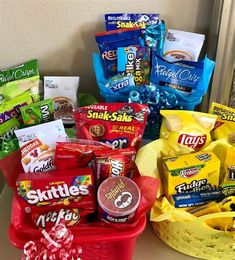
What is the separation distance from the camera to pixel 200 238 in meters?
0.77

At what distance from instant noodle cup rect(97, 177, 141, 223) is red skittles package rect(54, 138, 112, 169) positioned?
0.26 ft

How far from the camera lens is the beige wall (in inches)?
38.6

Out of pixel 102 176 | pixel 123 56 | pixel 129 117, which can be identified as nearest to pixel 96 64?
pixel 123 56

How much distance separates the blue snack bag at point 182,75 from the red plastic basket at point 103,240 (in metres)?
0.36

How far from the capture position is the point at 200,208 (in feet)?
2.62

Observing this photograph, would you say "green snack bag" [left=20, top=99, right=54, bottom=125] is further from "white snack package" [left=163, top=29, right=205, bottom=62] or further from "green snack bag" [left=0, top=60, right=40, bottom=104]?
"white snack package" [left=163, top=29, right=205, bottom=62]

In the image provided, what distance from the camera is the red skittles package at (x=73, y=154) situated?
0.79 metres

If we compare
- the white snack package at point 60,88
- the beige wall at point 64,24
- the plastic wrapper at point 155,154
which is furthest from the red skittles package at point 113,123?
the beige wall at point 64,24

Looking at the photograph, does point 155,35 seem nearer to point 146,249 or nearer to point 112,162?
point 112,162

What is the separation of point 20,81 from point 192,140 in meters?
0.49

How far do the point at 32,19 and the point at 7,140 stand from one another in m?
0.35

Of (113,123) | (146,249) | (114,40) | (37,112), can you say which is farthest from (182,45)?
(146,249)

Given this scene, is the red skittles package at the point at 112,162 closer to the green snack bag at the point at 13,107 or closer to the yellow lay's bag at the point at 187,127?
the yellow lay's bag at the point at 187,127

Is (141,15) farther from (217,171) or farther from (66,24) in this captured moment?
(217,171)
